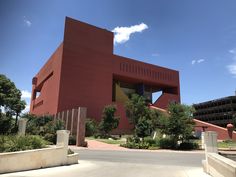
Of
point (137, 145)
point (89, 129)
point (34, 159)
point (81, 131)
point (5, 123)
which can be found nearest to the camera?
point (34, 159)

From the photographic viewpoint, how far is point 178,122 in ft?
99.6

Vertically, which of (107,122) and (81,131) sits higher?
(107,122)

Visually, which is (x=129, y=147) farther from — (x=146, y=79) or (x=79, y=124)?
(x=146, y=79)

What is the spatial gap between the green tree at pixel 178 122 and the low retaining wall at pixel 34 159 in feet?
61.3

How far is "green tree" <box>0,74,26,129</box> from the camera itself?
44531 mm

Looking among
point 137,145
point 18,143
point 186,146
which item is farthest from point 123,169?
point 186,146

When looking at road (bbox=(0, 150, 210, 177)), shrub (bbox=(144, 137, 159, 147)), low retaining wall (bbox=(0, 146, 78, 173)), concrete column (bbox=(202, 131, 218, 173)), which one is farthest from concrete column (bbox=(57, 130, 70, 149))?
shrub (bbox=(144, 137, 159, 147))

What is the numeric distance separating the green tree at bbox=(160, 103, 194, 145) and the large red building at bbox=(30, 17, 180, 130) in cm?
2393

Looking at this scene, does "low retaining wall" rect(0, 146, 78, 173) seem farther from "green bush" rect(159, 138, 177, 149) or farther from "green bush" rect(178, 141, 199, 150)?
"green bush" rect(178, 141, 199, 150)

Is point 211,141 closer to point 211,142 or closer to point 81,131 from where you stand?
point 211,142

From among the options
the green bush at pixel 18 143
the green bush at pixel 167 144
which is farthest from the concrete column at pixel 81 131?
the green bush at pixel 18 143

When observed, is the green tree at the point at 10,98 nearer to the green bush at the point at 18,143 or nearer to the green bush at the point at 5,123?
the green bush at the point at 5,123

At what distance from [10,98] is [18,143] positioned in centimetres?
3558

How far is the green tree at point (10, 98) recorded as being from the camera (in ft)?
146
